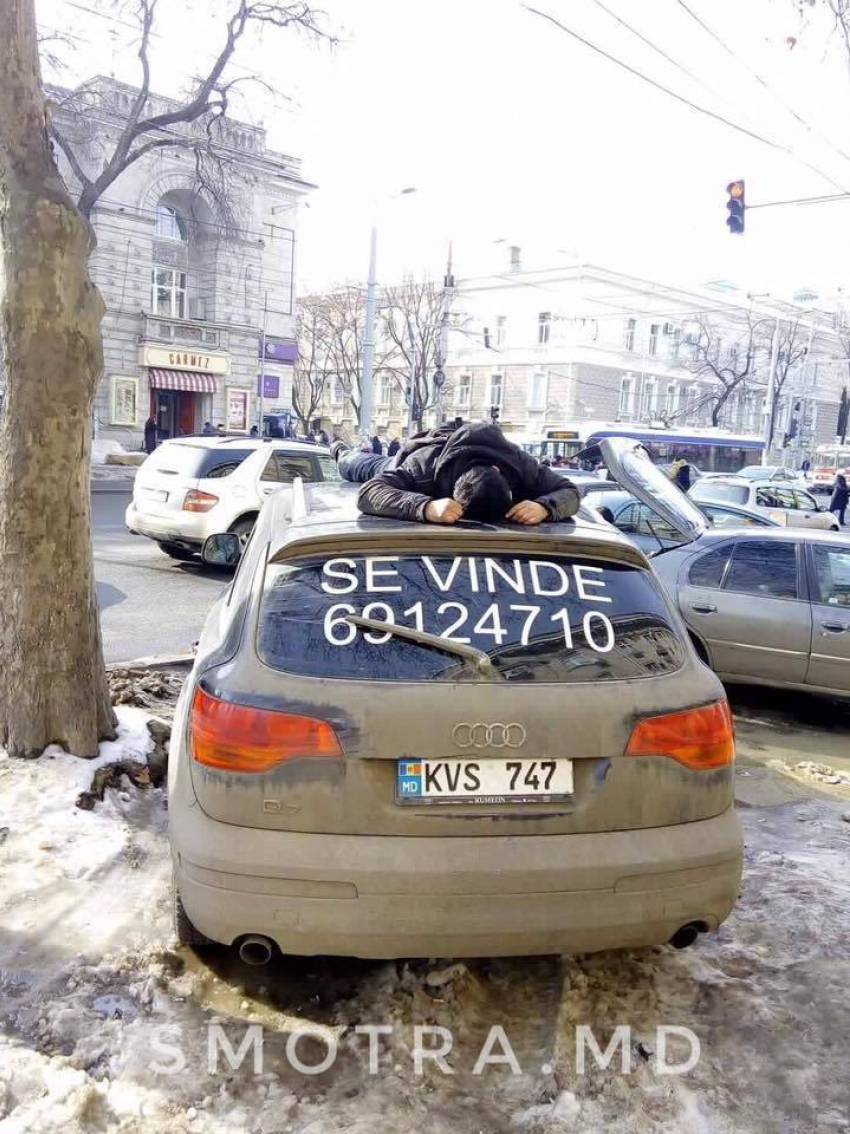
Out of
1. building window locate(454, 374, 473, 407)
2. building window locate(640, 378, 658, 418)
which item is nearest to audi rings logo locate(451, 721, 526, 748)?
building window locate(454, 374, 473, 407)

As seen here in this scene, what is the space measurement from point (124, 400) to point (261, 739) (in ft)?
122

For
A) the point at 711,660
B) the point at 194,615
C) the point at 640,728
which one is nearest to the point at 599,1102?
the point at 640,728

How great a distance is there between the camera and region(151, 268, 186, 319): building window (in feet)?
130

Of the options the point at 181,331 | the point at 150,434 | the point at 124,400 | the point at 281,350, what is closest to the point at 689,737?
the point at 150,434

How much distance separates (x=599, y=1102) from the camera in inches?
103

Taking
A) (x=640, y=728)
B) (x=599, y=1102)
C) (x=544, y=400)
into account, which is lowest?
(x=599, y=1102)

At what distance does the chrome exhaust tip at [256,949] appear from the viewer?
2672mm

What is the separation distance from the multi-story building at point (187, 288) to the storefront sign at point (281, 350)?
5 centimetres

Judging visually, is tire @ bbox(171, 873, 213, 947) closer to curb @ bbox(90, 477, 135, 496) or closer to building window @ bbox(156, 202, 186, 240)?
curb @ bbox(90, 477, 135, 496)

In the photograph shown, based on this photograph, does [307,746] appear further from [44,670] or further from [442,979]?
[44,670]

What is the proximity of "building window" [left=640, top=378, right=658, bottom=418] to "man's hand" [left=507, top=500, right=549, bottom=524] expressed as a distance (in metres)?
63.1

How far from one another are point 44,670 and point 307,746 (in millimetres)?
2119

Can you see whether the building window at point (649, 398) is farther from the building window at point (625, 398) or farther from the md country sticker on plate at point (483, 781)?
the md country sticker on plate at point (483, 781)

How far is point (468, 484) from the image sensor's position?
3363mm
